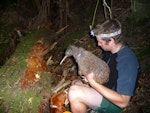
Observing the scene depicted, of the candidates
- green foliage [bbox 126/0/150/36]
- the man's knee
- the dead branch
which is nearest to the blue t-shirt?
the man's knee

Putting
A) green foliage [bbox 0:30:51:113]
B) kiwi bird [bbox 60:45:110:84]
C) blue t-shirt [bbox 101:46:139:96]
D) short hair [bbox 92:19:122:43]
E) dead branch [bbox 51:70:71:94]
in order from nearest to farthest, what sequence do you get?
blue t-shirt [bbox 101:46:139:96], short hair [bbox 92:19:122:43], kiwi bird [bbox 60:45:110:84], green foliage [bbox 0:30:51:113], dead branch [bbox 51:70:71:94]

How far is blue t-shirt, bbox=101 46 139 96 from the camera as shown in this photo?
3223 mm

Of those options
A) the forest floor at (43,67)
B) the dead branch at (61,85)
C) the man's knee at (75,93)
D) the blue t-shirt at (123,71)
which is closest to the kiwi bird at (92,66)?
→ the blue t-shirt at (123,71)

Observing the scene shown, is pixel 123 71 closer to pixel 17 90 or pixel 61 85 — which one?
pixel 61 85

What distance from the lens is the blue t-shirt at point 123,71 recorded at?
3223 millimetres

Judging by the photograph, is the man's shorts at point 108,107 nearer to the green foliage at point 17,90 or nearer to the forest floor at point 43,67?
the forest floor at point 43,67

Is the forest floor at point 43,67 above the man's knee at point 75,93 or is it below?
below

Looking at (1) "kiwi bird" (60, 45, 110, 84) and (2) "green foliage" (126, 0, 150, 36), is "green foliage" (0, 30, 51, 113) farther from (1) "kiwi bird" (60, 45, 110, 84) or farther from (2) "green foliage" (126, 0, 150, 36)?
(2) "green foliage" (126, 0, 150, 36)

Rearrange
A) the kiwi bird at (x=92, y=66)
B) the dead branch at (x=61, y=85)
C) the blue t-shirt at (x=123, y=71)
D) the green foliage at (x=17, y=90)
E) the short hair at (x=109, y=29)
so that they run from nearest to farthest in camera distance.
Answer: the blue t-shirt at (x=123, y=71), the short hair at (x=109, y=29), the kiwi bird at (x=92, y=66), the green foliage at (x=17, y=90), the dead branch at (x=61, y=85)

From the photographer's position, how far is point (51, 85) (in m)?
5.20

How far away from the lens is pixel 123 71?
3279 millimetres

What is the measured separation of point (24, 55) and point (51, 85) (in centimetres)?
109

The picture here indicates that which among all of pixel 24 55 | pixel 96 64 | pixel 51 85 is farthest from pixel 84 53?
pixel 24 55

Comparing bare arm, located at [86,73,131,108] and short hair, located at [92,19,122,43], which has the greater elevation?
short hair, located at [92,19,122,43]
